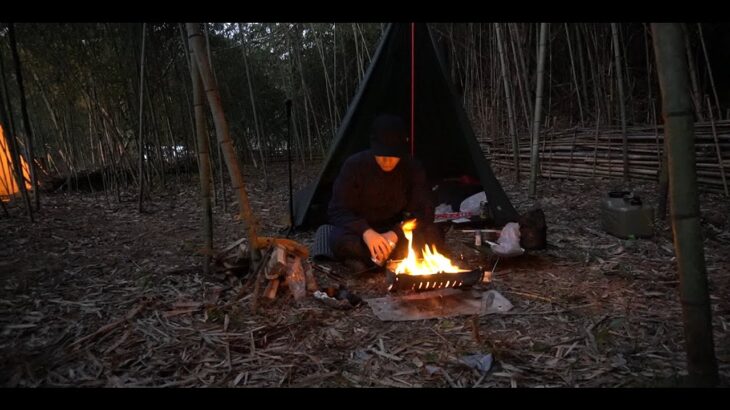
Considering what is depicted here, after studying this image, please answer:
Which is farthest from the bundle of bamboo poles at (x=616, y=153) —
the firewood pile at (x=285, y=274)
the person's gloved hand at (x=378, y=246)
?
the firewood pile at (x=285, y=274)

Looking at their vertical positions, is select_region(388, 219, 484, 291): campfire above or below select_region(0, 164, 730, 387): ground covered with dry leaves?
above

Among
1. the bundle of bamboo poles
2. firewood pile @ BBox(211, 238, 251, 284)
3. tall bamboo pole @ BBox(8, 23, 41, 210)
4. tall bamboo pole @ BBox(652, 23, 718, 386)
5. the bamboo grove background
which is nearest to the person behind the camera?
tall bamboo pole @ BBox(652, 23, 718, 386)

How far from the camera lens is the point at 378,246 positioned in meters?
2.98

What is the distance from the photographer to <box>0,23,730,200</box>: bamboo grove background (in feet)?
17.6

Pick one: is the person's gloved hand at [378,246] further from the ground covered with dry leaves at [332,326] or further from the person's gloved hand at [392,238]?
the ground covered with dry leaves at [332,326]

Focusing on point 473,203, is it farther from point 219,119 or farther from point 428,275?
point 219,119

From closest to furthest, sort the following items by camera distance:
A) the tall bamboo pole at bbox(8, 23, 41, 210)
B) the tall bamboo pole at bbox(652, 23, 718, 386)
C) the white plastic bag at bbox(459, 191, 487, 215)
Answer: the tall bamboo pole at bbox(652, 23, 718, 386) → the tall bamboo pole at bbox(8, 23, 41, 210) → the white plastic bag at bbox(459, 191, 487, 215)

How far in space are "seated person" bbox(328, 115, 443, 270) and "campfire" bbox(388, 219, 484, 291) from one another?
20 cm

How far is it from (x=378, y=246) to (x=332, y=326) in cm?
78

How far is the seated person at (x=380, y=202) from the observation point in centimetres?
309

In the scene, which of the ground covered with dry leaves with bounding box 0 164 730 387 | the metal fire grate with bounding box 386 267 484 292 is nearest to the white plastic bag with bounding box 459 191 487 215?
the ground covered with dry leaves with bounding box 0 164 730 387

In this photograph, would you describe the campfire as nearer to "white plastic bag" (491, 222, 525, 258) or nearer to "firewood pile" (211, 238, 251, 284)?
"white plastic bag" (491, 222, 525, 258)
